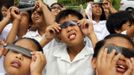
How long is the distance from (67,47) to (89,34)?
0.63ft

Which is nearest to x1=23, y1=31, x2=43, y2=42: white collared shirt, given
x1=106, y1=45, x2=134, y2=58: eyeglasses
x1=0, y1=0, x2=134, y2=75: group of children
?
x1=0, y1=0, x2=134, y2=75: group of children

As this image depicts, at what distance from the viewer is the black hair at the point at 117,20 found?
281 centimetres

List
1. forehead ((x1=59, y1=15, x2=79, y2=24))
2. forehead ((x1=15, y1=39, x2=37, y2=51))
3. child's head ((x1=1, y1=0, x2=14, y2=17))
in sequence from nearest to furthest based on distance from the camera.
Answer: forehead ((x1=15, y1=39, x2=37, y2=51)), forehead ((x1=59, y1=15, x2=79, y2=24)), child's head ((x1=1, y1=0, x2=14, y2=17))

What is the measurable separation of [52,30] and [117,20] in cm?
74

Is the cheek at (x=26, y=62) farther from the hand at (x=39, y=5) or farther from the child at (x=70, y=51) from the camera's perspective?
the hand at (x=39, y=5)

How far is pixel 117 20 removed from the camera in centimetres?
287

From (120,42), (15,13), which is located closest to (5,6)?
(15,13)

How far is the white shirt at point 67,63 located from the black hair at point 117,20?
1.88ft

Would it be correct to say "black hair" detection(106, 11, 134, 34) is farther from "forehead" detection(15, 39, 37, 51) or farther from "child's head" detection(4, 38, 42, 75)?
"child's head" detection(4, 38, 42, 75)

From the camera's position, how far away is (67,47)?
2354mm

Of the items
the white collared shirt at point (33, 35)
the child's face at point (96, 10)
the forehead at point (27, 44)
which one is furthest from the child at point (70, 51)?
the child's face at point (96, 10)

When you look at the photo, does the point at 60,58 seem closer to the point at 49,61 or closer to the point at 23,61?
the point at 49,61

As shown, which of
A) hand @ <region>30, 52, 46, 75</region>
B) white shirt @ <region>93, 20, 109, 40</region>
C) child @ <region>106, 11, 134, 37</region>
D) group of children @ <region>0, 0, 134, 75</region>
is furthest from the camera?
white shirt @ <region>93, 20, 109, 40</region>

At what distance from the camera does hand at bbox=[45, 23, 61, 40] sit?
7.63 feet
